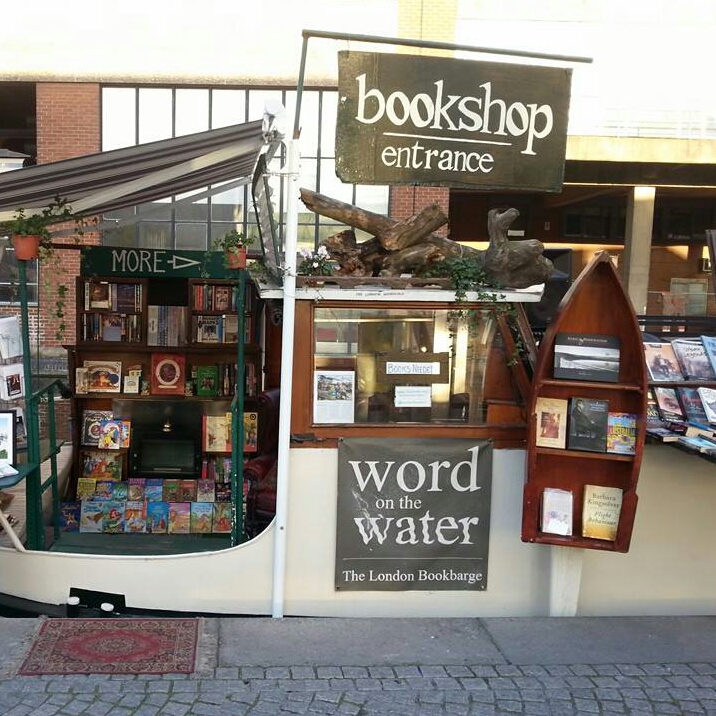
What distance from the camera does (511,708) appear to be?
3439mm

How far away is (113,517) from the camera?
20.5ft

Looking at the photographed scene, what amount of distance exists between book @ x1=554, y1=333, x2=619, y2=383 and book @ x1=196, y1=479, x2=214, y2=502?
3.34m

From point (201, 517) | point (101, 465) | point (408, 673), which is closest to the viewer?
point (408, 673)

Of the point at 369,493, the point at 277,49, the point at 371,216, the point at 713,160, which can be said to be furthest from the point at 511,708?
the point at 713,160

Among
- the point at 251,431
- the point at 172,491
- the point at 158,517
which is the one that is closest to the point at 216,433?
the point at 251,431

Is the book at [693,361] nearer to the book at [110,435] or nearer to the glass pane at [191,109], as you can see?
the book at [110,435]

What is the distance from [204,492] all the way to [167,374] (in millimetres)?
1038

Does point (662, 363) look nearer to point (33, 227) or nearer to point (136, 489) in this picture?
point (33, 227)

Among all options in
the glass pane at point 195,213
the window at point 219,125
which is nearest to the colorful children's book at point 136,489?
the window at point 219,125

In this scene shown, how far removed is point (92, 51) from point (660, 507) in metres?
13.8

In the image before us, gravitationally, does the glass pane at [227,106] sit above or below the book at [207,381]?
above

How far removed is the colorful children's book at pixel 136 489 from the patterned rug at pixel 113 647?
2.27 meters

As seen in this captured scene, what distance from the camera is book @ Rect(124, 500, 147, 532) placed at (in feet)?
20.5

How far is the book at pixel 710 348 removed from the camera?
191 inches
